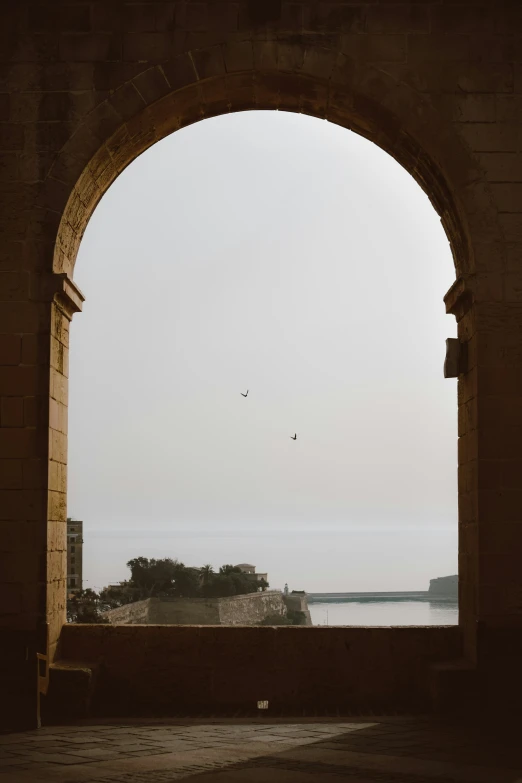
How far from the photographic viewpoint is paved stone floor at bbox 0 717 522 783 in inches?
208

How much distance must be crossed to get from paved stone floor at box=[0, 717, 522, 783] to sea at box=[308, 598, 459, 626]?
4033 inches

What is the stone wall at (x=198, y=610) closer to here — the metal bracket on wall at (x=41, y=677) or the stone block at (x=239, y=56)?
the metal bracket on wall at (x=41, y=677)

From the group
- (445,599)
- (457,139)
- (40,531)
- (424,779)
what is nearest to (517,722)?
(424,779)

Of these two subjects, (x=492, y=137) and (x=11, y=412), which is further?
(x=492, y=137)

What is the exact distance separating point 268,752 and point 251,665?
1.76 meters

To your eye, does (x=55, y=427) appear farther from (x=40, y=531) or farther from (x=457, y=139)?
(x=457, y=139)

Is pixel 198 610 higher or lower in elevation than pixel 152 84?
lower

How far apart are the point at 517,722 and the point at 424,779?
200cm

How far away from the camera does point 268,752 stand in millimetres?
6020

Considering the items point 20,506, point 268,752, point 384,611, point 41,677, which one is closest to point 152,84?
point 20,506

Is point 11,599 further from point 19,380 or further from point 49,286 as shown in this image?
point 49,286

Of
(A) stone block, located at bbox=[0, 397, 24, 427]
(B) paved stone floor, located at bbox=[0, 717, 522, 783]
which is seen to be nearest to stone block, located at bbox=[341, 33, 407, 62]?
(A) stone block, located at bbox=[0, 397, 24, 427]

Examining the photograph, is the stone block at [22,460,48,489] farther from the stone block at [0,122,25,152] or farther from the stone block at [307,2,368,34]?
the stone block at [307,2,368,34]

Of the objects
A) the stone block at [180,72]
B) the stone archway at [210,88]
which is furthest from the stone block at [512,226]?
the stone block at [180,72]
